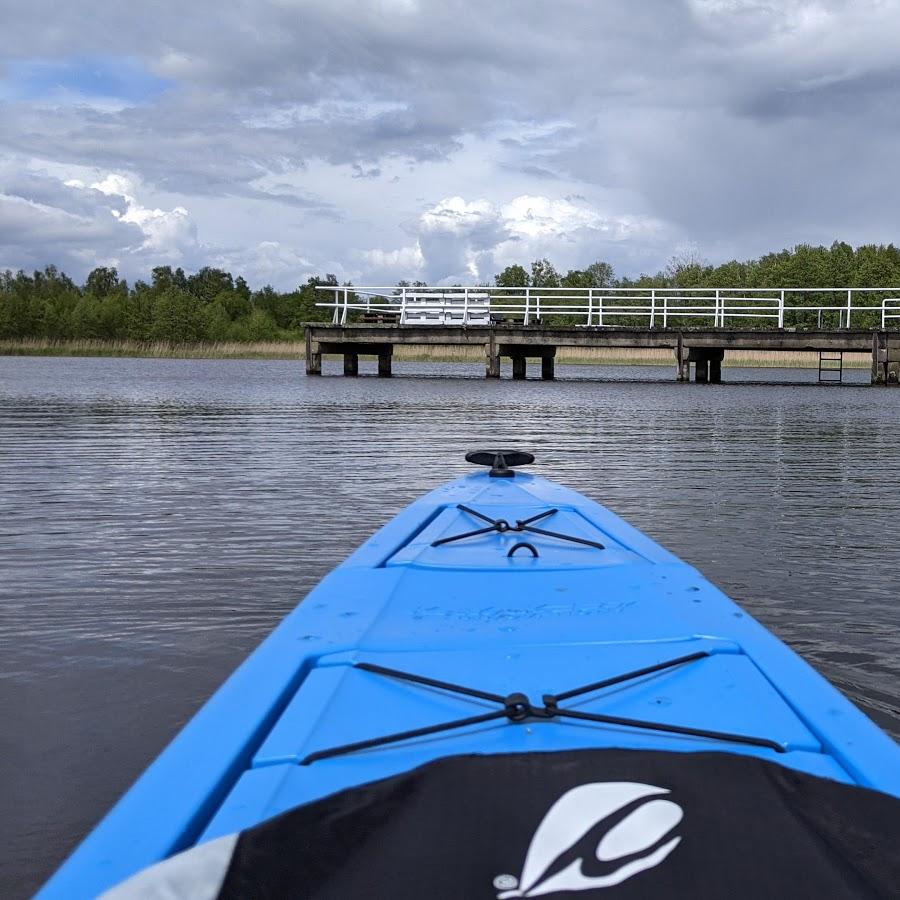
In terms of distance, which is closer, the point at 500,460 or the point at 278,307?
the point at 500,460

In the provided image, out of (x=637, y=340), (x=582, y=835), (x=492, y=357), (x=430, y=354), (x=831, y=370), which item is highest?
(x=637, y=340)

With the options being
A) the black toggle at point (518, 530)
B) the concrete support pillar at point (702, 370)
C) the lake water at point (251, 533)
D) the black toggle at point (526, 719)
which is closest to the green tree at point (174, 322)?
the concrete support pillar at point (702, 370)

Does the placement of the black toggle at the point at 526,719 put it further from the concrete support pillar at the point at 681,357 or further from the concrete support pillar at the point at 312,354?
the concrete support pillar at the point at 312,354

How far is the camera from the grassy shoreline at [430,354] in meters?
51.8

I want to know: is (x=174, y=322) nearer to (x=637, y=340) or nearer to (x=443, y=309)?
(x=443, y=309)

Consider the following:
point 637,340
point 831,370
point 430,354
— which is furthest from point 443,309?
point 430,354

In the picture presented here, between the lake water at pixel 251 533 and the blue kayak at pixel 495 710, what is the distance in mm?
976

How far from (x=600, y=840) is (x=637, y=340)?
28611mm

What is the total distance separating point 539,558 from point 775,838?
2.18 m

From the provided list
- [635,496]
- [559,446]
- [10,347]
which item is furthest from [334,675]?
[10,347]

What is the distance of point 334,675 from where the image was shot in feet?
7.82

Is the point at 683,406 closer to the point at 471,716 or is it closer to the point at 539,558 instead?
the point at 539,558

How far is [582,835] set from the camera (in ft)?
5.10

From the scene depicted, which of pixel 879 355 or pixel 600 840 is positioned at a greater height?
pixel 879 355
